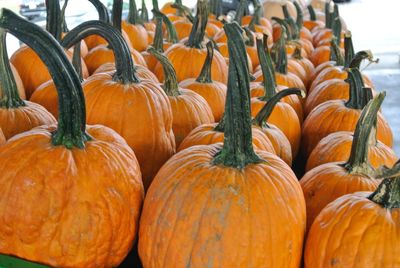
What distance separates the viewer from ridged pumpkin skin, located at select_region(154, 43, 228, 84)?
175 centimetres

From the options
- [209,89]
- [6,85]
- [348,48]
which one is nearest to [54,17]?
[6,85]

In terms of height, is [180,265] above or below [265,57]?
below

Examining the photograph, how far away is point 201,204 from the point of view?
81 centimetres

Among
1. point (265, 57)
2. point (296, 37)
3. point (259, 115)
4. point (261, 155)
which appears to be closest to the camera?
point (261, 155)

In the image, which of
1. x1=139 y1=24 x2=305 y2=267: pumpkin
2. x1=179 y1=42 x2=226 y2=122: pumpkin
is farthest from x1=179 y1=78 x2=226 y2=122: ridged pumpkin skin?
x1=139 y1=24 x2=305 y2=267: pumpkin

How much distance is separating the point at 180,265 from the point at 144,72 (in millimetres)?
679

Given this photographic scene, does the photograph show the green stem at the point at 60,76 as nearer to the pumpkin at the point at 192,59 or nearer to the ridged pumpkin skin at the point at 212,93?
the ridged pumpkin skin at the point at 212,93

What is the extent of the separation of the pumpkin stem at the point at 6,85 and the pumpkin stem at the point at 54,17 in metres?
0.33

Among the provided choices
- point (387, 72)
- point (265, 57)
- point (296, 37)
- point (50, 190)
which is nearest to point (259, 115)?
point (265, 57)

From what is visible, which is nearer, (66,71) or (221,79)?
(66,71)

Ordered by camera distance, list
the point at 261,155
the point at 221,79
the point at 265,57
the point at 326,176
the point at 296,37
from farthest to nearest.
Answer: the point at 296,37, the point at 221,79, the point at 265,57, the point at 326,176, the point at 261,155

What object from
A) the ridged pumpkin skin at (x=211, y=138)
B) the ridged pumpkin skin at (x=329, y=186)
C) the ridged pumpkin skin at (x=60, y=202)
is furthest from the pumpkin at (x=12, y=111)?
the ridged pumpkin skin at (x=329, y=186)

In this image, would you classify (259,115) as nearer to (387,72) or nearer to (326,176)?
(326,176)

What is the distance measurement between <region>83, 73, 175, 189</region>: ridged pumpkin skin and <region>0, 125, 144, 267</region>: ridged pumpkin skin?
214mm
